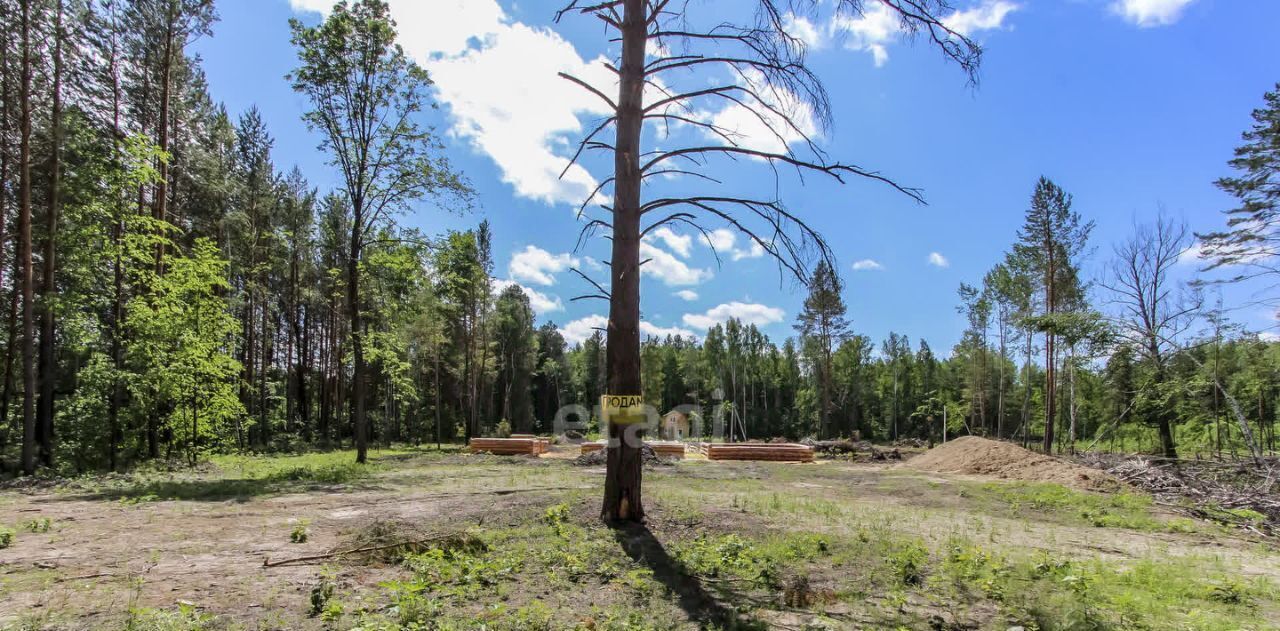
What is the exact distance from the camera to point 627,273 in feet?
20.3

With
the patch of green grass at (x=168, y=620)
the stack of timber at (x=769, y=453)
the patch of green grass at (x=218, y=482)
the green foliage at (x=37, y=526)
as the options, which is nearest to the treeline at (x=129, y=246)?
the patch of green grass at (x=218, y=482)

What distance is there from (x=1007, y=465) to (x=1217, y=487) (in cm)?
588

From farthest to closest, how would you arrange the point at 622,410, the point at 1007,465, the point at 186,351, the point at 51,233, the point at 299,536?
1. the point at 1007,465
2. the point at 186,351
3. the point at 51,233
4. the point at 622,410
5. the point at 299,536

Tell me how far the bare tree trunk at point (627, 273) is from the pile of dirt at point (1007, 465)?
1184 cm

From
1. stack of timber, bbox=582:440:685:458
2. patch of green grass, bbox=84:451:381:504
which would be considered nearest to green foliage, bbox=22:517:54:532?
patch of green grass, bbox=84:451:381:504

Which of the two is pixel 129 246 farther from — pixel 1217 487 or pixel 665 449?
pixel 1217 487

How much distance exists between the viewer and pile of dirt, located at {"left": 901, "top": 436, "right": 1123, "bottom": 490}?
42.1 feet

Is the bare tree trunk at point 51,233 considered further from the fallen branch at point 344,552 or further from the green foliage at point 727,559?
the green foliage at point 727,559

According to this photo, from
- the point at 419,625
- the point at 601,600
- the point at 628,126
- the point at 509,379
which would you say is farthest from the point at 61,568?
the point at 509,379

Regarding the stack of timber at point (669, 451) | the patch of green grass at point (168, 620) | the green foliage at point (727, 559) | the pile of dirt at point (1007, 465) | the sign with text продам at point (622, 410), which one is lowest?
the stack of timber at point (669, 451)

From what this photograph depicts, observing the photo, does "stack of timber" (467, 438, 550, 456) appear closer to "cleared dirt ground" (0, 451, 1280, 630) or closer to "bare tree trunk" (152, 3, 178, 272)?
"bare tree trunk" (152, 3, 178, 272)

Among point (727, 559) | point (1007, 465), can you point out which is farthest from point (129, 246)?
point (1007, 465)

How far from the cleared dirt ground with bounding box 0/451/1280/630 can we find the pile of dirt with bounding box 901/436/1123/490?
3.27 m

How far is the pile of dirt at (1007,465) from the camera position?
1283cm
